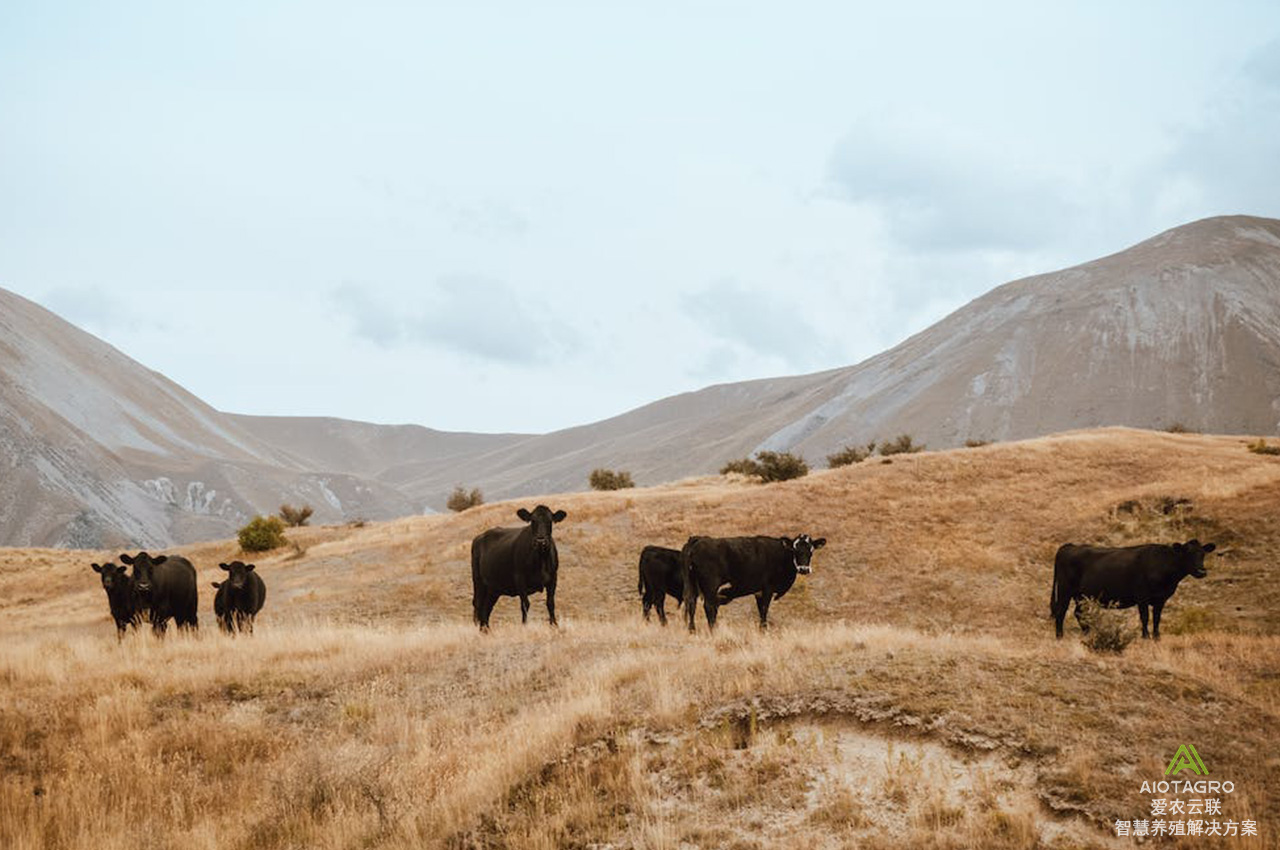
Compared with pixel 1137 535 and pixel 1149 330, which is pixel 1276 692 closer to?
pixel 1137 535

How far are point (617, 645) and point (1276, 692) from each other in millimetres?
9479

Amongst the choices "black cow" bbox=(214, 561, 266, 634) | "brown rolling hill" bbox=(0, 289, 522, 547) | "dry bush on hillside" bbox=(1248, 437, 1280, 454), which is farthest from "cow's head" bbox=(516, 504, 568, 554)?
"brown rolling hill" bbox=(0, 289, 522, 547)

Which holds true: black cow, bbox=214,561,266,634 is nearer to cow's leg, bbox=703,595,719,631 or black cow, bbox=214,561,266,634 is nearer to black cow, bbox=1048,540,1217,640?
cow's leg, bbox=703,595,719,631

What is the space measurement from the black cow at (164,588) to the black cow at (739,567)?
11.3 meters

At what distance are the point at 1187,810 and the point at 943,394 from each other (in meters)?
140

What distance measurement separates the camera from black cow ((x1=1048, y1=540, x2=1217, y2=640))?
726 inches

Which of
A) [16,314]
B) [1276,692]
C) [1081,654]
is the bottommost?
[1276,692]

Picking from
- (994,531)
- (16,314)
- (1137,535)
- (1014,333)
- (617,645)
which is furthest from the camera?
(16,314)

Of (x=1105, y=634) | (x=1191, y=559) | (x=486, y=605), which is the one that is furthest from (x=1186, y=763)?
(x=486, y=605)

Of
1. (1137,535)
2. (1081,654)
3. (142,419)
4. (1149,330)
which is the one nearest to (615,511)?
(1137,535)

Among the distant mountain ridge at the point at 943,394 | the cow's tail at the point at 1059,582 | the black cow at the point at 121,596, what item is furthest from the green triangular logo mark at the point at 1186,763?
the distant mountain ridge at the point at 943,394

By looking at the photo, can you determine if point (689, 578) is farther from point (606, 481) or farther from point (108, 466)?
point (108, 466)

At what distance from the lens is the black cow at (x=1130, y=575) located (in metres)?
18.4

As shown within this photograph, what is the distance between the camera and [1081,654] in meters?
12.2
